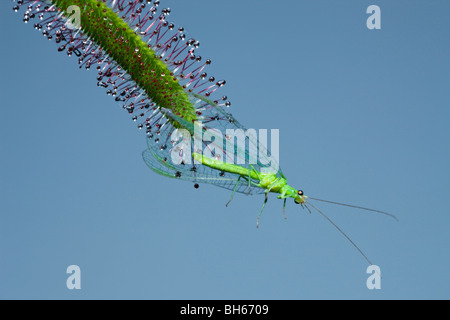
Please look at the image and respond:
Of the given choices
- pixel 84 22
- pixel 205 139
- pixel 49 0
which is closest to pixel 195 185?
pixel 205 139

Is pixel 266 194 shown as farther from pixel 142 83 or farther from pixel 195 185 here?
pixel 142 83

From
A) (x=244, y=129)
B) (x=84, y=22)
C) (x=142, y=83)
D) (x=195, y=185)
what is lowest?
(x=195, y=185)

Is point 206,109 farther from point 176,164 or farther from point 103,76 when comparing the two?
point 103,76

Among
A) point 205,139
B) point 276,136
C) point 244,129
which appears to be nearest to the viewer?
point 276,136

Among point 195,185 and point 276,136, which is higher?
point 276,136

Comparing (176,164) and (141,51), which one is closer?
(141,51)

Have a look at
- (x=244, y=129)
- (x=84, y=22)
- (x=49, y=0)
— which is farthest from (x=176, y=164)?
(x=49, y=0)

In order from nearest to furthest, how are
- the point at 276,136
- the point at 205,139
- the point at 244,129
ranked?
the point at 276,136
the point at 205,139
the point at 244,129

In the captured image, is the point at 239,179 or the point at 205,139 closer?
the point at 205,139

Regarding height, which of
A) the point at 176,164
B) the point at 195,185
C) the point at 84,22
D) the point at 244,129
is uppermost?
the point at 84,22
